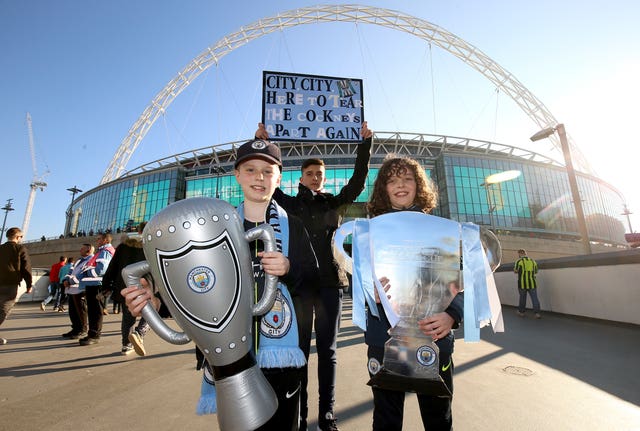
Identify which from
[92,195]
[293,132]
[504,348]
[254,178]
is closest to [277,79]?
[293,132]

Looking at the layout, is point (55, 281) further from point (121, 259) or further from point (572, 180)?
point (572, 180)

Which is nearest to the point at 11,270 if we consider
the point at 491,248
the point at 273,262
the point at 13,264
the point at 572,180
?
the point at 13,264

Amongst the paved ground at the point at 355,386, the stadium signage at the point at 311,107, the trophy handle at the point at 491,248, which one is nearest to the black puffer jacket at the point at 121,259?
the paved ground at the point at 355,386

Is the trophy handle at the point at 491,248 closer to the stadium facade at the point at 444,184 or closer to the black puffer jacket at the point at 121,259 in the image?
the black puffer jacket at the point at 121,259

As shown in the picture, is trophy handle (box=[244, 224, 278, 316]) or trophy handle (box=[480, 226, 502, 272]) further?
trophy handle (box=[480, 226, 502, 272])

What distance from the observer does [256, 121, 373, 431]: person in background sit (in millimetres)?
2355

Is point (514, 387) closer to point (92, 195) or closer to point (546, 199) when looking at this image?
point (546, 199)

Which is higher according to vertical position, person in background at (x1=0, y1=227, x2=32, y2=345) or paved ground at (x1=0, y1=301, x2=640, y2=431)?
person in background at (x1=0, y1=227, x2=32, y2=345)

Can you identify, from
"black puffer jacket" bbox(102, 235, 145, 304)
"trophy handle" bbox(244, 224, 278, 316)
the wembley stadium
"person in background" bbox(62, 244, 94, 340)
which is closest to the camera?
"trophy handle" bbox(244, 224, 278, 316)

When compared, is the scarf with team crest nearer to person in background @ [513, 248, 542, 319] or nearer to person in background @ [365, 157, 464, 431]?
person in background @ [365, 157, 464, 431]

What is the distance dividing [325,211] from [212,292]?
190 cm

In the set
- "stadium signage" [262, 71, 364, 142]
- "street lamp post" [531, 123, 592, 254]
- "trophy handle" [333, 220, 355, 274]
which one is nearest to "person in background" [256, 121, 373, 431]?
"stadium signage" [262, 71, 364, 142]

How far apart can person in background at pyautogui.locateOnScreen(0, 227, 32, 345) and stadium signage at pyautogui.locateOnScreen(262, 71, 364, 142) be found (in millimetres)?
5250

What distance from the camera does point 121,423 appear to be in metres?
2.47
